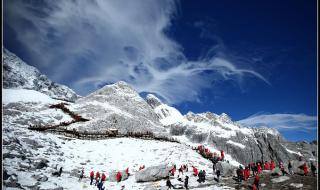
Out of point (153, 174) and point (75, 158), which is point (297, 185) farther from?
point (75, 158)

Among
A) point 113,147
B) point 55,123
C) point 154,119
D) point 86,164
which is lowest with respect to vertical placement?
point 86,164

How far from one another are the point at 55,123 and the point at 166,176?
36.4m

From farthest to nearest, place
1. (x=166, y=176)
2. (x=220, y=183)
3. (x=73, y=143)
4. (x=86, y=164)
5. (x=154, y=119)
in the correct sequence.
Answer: (x=154, y=119), (x=73, y=143), (x=86, y=164), (x=166, y=176), (x=220, y=183)

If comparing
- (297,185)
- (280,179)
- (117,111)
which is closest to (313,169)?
(280,179)

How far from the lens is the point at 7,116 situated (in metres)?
52.0

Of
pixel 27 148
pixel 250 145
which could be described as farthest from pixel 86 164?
pixel 250 145

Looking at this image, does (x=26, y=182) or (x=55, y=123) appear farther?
(x=55, y=123)

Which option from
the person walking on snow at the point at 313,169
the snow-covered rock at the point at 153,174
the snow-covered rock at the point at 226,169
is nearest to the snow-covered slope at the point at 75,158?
the snow-covered rock at the point at 153,174

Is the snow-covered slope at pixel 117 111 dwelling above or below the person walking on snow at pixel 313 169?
above

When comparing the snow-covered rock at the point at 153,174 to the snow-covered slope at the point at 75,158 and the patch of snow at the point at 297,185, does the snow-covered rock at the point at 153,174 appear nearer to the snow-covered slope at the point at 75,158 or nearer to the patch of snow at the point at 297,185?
the snow-covered slope at the point at 75,158

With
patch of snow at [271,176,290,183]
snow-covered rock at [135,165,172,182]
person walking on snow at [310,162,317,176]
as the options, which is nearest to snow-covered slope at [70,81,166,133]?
snow-covered rock at [135,165,172,182]

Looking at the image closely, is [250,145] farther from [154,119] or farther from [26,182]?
[26,182]

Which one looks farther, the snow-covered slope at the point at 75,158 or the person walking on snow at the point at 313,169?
the snow-covered slope at the point at 75,158

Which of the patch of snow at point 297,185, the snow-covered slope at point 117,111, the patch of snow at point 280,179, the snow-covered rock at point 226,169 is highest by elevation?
the snow-covered slope at point 117,111
